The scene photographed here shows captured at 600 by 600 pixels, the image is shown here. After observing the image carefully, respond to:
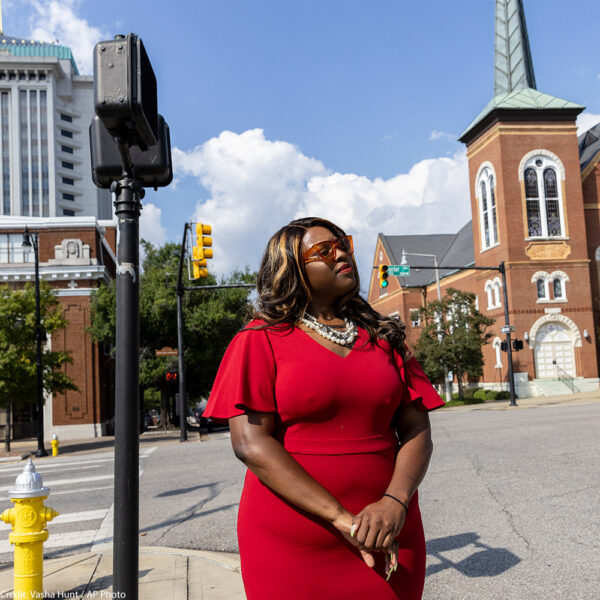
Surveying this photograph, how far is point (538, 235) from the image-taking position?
129 feet

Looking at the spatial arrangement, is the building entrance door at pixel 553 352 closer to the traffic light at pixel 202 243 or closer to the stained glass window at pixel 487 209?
the stained glass window at pixel 487 209

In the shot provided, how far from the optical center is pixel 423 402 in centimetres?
245

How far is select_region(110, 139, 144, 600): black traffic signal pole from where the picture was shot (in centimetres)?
296

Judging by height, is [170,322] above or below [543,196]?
below

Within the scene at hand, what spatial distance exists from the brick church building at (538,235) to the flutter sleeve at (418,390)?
3674cm

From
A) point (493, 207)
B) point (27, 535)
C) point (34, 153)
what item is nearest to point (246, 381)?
point (27, 535)

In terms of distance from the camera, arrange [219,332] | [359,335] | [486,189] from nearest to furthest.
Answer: [359,335], [219,332], [486,189]

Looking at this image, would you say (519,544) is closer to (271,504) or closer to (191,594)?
(191,594)

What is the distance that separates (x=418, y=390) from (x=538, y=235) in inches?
1566

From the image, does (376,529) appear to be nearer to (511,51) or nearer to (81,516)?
(81,516)

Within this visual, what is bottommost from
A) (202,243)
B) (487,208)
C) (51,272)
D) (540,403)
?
(540,403)

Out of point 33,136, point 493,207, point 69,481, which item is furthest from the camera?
point 33,136

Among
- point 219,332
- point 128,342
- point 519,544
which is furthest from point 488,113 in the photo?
point 128,342

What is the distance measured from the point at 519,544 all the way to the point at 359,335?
13.6ft
